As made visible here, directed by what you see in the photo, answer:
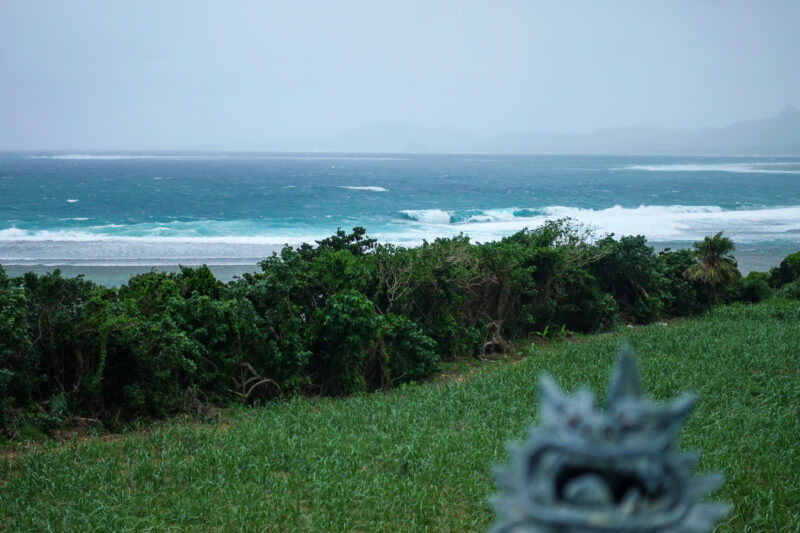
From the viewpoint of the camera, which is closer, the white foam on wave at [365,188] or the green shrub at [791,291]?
the green shrub at [791,291]

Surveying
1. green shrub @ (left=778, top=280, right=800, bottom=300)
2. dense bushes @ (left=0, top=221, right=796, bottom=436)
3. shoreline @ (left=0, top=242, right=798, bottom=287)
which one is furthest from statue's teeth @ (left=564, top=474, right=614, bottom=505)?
shoreline @ (left=0, top=242, right=798, bottom=287)

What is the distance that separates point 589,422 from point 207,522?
5.60 metres

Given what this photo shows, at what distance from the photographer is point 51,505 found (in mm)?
6215

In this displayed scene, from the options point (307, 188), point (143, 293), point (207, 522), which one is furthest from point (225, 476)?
point (307, 188)

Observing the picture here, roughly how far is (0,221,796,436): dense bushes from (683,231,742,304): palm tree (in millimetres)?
1758

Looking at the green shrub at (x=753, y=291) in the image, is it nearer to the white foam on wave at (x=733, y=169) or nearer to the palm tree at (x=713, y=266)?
the palm tree at (x=713, y=266)

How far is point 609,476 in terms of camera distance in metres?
1.25

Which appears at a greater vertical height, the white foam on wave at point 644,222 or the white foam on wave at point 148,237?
the white foam on wave at point 644,222

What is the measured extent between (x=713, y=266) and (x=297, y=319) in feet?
47.3

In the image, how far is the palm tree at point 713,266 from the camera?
19.3m

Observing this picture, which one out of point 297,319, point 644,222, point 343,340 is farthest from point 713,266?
point 644,222

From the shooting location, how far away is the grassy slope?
19.7 feet

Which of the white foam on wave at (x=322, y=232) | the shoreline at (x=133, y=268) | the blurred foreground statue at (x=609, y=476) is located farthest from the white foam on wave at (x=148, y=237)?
the blurred foreground statue at (x=609, y=476)

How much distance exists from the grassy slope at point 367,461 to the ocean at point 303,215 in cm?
1125
